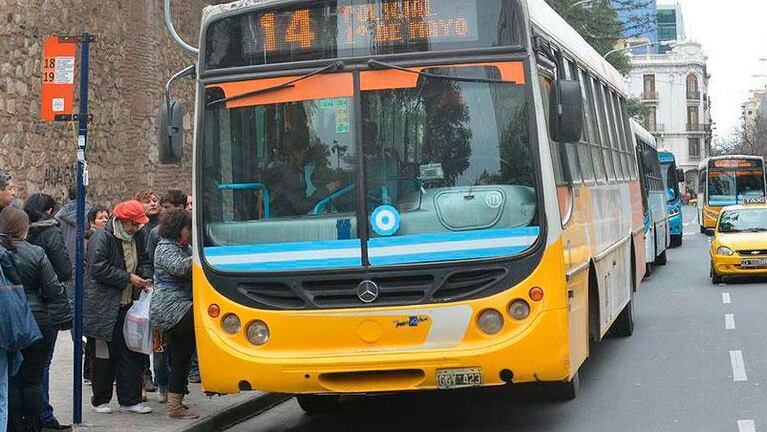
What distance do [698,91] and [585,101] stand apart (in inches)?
4737

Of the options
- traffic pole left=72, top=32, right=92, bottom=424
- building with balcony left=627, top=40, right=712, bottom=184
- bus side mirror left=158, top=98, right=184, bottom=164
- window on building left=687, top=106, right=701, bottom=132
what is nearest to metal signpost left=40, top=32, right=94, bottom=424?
traffic pole left=72, top=32, right=92, bottom=424

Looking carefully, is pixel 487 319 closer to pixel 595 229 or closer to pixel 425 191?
pixel 425 191

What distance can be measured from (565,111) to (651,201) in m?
18.5

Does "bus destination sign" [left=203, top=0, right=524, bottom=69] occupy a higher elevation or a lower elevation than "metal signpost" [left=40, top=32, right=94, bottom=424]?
higher

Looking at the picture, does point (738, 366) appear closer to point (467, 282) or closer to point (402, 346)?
point (467, 282)

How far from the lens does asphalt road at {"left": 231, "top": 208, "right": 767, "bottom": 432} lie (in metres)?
9.83

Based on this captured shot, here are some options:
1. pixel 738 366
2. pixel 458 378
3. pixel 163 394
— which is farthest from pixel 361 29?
pixel 738 366

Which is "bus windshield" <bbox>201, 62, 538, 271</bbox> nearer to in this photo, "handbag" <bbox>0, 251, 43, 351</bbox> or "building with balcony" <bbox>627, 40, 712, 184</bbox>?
"handbag" <bbox>0, 251, 43, 351</bbox>

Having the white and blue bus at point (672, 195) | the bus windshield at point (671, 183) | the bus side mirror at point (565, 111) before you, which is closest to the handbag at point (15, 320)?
the bus side mirror at point (565, 111)

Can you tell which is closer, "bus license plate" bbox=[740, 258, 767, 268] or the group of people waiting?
the group of people waiting

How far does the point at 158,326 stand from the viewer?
984cm

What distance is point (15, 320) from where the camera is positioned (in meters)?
7.73

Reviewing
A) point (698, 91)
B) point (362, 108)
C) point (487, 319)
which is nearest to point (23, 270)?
point (362, 108)

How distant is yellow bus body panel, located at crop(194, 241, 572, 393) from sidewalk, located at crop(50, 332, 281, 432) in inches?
44.2
